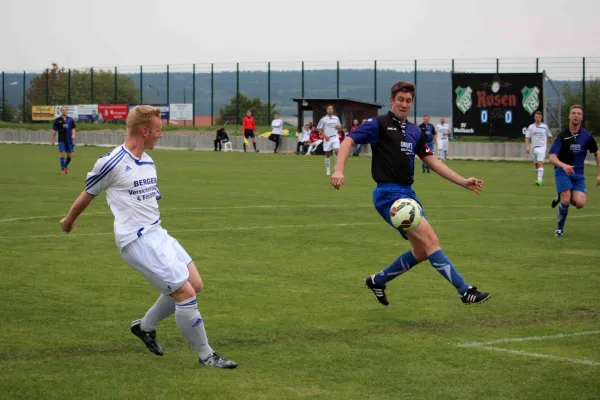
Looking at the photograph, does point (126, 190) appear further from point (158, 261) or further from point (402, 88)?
point (402, 88)

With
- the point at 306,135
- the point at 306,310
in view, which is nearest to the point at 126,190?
the point at 306,310

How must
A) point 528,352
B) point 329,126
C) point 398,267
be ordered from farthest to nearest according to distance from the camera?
point 329,126 < point 398,267 < point 528,352

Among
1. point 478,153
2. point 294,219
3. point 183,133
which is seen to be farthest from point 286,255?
point 183,133

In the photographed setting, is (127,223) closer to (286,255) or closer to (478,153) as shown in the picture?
(286,255)

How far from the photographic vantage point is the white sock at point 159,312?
7.54m

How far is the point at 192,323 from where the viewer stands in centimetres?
716

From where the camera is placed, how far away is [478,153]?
1873 inches

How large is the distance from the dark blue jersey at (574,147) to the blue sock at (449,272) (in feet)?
23.9

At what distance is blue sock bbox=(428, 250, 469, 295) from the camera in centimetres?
907

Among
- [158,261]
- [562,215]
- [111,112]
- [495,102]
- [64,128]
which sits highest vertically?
[111,112]

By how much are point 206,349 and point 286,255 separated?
6.14 meters

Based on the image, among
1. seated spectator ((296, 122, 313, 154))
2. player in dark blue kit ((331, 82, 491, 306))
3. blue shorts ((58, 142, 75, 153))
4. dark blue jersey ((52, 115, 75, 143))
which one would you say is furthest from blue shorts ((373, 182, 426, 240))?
seated spectator ((296, 122, 313, 154))

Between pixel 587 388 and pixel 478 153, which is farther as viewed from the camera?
pixel 478 153

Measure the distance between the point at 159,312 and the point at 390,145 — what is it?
10.5ft
